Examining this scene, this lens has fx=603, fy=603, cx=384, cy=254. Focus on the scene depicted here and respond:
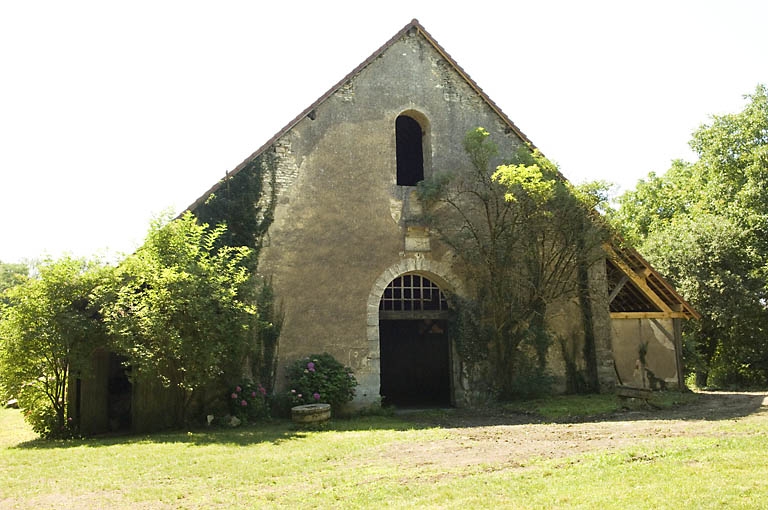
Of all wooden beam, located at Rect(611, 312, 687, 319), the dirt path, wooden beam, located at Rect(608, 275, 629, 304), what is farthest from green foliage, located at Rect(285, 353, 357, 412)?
wooden beam, located at Rect(611, 312, 687, 319)

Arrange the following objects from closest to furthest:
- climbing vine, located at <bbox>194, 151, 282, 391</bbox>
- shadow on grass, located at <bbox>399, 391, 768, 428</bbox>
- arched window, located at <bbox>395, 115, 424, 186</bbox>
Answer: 1. shadow on grass, located at <bbox>399, 391, 768, 428</bbox>
2. climbing vine, located at <bbox>194, 151, 282, 391</bbox>
3. arched window, located at <bbox>395, 115, 424, 186</bbox>

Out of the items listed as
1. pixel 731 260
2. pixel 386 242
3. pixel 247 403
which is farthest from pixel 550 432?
pixel 731 260

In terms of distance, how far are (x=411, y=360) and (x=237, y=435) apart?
8.47 metres

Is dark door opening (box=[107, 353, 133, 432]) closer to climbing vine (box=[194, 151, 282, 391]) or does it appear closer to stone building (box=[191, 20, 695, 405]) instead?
climbing vine (box=[194, 151, 282, 391])

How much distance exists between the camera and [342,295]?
42.2 ft

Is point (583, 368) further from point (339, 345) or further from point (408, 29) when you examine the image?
point (408, 29)

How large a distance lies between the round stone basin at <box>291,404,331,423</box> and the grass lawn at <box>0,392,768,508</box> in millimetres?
1144

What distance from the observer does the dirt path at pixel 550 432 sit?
7402 millimetres

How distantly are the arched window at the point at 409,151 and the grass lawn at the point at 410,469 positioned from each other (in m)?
7.91

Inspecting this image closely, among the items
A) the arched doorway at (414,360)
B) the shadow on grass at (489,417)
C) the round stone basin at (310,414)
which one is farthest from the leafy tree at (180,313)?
the arched doorway at (414,360)

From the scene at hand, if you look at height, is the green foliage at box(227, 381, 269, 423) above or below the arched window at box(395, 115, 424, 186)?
below

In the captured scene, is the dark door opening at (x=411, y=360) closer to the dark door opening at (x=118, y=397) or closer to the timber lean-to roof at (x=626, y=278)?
the timber lean-to roof at (x=626, y=278)

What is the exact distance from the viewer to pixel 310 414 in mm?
10844

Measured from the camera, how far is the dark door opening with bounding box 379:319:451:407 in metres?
17.3
